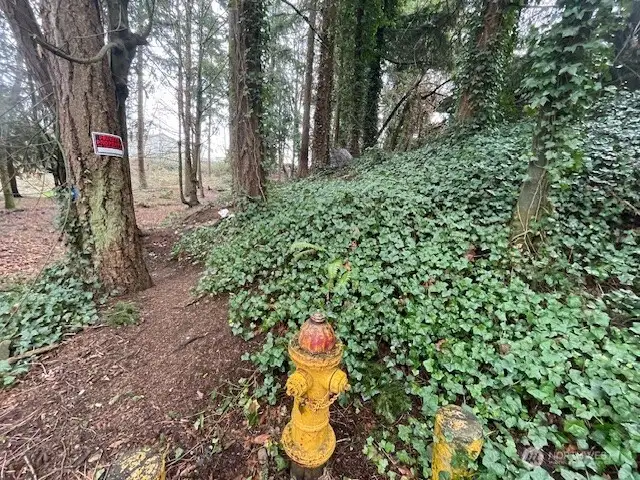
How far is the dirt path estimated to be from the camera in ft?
5.88

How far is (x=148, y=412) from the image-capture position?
6.73 feet

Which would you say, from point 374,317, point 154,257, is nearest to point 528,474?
point 374,317

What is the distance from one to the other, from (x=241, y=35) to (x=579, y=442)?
5527 millimetres

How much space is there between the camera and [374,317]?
2.46 m

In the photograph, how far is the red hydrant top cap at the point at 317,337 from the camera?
153 cm

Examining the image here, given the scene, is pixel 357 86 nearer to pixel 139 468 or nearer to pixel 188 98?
pixel 188 98

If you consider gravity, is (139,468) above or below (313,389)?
below

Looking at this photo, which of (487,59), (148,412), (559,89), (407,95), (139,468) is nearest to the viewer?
(139,468)

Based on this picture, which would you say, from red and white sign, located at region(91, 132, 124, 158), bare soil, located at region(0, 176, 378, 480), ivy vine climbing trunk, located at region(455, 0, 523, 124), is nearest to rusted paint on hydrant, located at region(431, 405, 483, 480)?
bare soil, located at region(0, 176, 378, 480)

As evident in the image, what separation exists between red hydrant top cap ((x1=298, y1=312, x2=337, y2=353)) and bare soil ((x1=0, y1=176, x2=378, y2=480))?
0.85m

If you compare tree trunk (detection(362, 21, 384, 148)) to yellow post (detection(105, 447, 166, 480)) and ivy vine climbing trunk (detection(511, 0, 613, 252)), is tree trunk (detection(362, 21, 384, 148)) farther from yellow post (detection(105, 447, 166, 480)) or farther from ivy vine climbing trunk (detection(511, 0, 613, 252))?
yellow post (detection(105, 447, 166, 480))

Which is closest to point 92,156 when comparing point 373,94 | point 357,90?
point 357,90

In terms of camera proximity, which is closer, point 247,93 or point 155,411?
point 155,411

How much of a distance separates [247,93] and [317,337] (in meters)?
4.02
